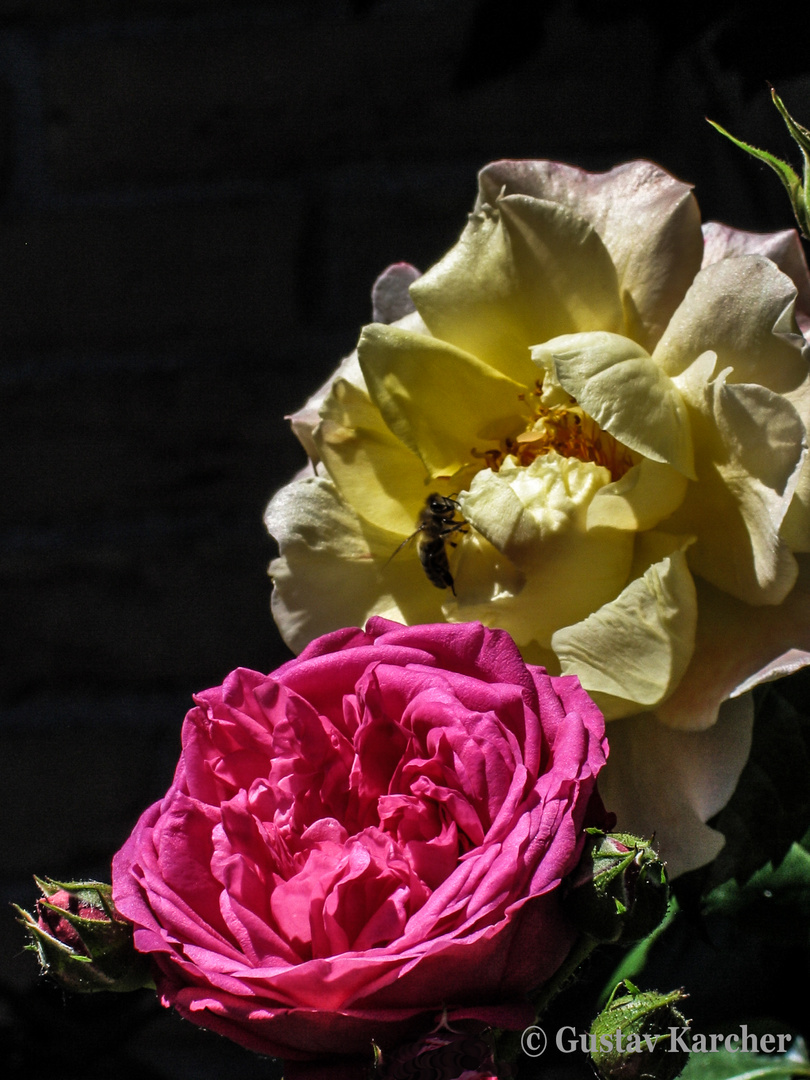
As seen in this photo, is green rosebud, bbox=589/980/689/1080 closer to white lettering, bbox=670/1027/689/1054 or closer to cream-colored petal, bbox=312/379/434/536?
white lettering, bbox=670/1027/689/1054

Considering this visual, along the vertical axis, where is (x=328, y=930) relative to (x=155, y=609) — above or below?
above

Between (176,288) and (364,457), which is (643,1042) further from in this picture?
(176,288)

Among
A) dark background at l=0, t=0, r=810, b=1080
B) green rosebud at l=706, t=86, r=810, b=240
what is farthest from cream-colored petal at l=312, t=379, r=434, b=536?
dark background at l=0, t=0, r=810, b=1080

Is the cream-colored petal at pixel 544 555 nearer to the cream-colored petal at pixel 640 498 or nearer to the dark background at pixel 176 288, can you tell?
the cream-colored petal at pixel 640 498

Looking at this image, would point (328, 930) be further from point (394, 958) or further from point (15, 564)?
point (15, 564)

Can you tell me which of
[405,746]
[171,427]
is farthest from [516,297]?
[171,427]

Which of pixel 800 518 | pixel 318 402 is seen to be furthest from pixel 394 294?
pixel 800 518

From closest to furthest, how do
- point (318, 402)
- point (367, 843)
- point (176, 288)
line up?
point (367, 843)
point (318, 402)
point (176, 288)

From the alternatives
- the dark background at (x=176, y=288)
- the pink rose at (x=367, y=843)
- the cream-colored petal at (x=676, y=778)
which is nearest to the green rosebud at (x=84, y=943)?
the pink rose at (x=367, y=843)
